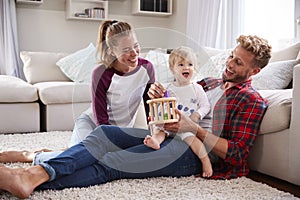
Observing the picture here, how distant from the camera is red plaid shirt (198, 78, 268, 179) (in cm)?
168

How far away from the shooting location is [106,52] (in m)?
1.68

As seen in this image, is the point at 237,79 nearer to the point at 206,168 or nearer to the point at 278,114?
the point at 278,114

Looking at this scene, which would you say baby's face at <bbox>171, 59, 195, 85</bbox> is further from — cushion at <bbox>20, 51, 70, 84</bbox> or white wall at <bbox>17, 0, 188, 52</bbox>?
white wall at <bbox>17, 0, 188, 52</bbox>

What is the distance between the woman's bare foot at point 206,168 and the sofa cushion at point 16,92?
1852 millimetres

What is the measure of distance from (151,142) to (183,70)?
0.35 meters

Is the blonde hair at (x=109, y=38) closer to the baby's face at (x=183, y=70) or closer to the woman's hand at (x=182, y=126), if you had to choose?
the baby's face at (x=183, y=70)

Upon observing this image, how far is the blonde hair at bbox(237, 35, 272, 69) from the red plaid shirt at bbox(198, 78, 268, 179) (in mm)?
112

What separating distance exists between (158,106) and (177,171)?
0.34m

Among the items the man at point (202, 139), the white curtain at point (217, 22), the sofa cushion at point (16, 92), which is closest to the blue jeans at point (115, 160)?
the man at point (202, 139)

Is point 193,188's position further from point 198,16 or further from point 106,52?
point 198,16

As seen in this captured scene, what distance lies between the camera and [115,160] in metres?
1.60

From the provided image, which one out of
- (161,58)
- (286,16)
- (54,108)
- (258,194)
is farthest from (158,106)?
(286,16)

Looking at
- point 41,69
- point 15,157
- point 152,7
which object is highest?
point 152,7

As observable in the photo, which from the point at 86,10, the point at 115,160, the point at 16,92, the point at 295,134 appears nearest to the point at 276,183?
the point at 295,134
